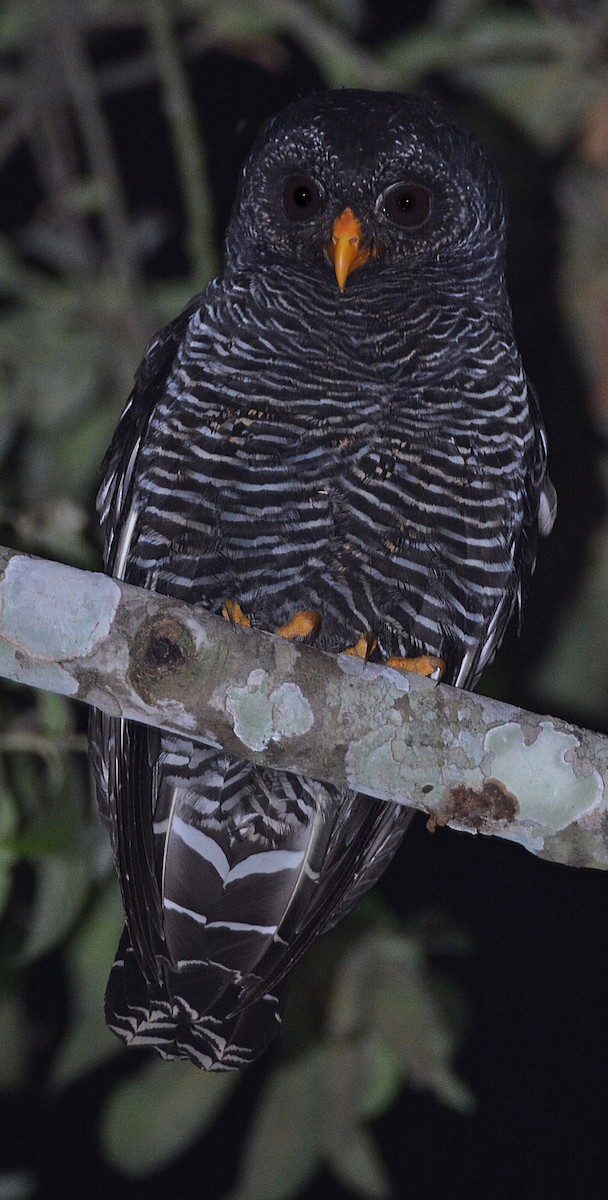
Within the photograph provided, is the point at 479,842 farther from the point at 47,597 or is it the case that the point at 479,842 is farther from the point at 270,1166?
the point at 47,597

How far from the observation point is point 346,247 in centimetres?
191

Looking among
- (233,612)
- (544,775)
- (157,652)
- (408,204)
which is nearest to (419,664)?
(233,612)

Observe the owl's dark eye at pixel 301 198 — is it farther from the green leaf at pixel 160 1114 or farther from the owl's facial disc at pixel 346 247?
the green leaf at pixel 160 1114

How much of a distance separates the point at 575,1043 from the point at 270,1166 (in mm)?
1313

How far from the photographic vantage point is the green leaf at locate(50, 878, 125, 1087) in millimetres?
2246

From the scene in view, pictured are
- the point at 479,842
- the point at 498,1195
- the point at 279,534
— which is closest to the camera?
the point at 279,534

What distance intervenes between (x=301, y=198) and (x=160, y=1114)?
1.62m

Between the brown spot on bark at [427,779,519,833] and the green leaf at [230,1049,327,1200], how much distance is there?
3.69ft

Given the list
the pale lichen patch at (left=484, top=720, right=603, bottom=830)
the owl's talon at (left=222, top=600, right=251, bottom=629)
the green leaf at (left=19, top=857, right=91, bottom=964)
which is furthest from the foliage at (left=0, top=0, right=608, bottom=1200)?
the pale lichen patch at (left=484, top=720, right=603, bottom=830)

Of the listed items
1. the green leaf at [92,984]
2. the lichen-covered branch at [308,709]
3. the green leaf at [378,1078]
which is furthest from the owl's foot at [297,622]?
the green leaf at [378,1078]

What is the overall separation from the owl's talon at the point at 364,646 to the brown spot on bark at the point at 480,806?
0.30 m

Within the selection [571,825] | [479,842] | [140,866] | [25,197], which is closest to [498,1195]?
[479,842]

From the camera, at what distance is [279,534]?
1.79 m

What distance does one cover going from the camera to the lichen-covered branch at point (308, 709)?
1411mm
